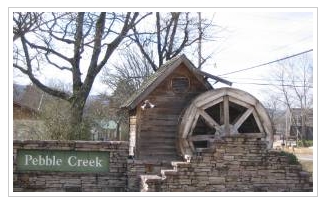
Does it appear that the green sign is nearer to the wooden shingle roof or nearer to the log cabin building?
the log cabin building

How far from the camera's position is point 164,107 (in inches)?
539

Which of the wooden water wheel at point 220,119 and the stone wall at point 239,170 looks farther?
the wooden water wheel at point 220,119

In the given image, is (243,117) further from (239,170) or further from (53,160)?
(53,160)


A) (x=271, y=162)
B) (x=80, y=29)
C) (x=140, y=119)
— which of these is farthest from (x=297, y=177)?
(x=80, y=29)

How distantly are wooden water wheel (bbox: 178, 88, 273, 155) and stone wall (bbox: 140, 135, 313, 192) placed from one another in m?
1.60

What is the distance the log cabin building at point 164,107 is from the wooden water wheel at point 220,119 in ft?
1.20

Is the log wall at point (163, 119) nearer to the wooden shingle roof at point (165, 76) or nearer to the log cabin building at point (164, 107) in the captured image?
the log cabin building at point (164, 107)

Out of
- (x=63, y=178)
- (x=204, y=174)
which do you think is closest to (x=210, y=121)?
(x=204, y=174)

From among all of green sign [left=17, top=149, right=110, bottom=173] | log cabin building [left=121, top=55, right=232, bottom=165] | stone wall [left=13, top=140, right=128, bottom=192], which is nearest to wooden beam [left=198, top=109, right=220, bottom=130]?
log cabin building [left=121, top=55, right=232, bottom=165]

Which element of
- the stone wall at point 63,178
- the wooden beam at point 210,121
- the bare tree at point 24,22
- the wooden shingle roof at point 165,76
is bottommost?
the stone wall at point 63,178

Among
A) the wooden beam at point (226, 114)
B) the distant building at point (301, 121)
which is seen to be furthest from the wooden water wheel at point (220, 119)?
the distant building at point (301, 121)

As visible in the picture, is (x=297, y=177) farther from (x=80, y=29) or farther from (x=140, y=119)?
(x=80, y=29)

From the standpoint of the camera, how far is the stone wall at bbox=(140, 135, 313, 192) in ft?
36.7

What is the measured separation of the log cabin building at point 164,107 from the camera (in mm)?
13305
